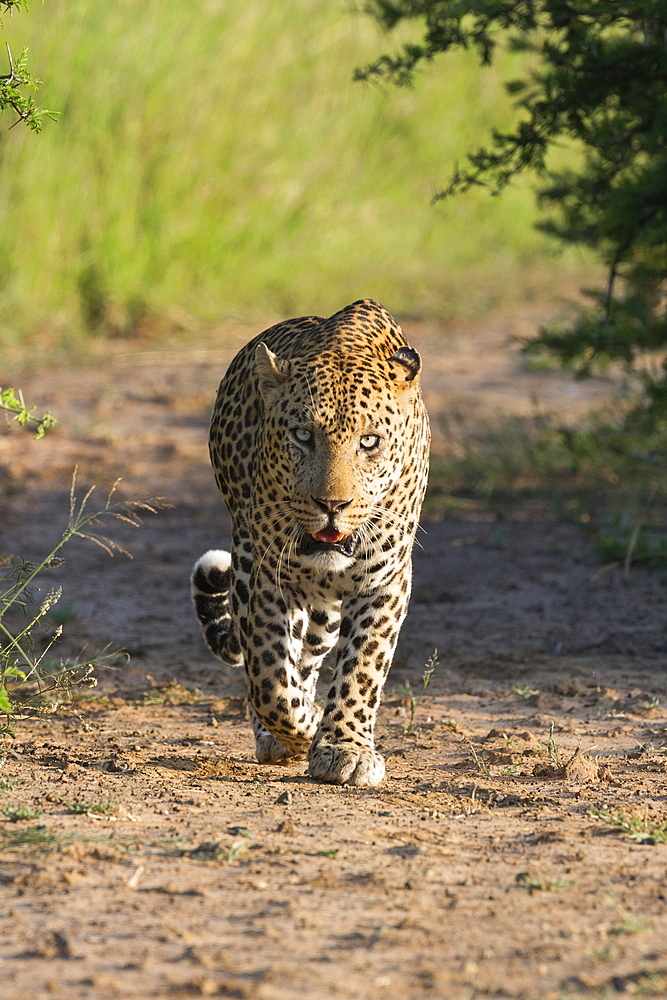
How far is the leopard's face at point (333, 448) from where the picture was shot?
442 cm

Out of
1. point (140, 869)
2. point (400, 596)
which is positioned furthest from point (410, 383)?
point (140, 869)

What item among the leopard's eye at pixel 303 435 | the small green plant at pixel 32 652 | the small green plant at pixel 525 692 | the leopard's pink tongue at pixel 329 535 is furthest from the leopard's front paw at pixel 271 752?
the small green plant at pixel 525 692

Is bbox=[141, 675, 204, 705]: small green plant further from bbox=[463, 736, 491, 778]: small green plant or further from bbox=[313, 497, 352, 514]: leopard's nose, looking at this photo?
bbox=[313, 497, 352, 514]: leopard's nose

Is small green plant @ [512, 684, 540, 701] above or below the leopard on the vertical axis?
below

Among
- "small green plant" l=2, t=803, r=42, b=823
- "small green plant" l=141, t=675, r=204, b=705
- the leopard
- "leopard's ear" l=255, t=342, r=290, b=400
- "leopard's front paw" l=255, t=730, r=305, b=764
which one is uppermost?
"leopard's ear" l=255, t=342, r=290, b=400

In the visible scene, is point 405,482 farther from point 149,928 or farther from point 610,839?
point 149,928

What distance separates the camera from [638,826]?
399cm

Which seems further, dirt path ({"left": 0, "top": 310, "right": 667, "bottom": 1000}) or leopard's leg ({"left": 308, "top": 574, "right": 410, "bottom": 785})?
leopard's leg ({"left": 308, "top": 574, "right": 410, "bottom": 785})

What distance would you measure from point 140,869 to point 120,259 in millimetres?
9050

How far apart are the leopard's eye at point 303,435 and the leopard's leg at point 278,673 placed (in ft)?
1.91

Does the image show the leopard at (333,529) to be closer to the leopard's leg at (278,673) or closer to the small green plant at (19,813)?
the leopard's leg at (278,673)

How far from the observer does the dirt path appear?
10.1 ft

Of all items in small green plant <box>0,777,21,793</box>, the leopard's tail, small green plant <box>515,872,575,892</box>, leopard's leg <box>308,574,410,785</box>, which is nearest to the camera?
small green plant <box>515,872,575,892</box>

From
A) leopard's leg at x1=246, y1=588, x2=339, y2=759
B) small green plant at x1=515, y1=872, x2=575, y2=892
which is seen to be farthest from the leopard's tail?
small green plant at x1=515, y1=872, x2=575, y2=892
